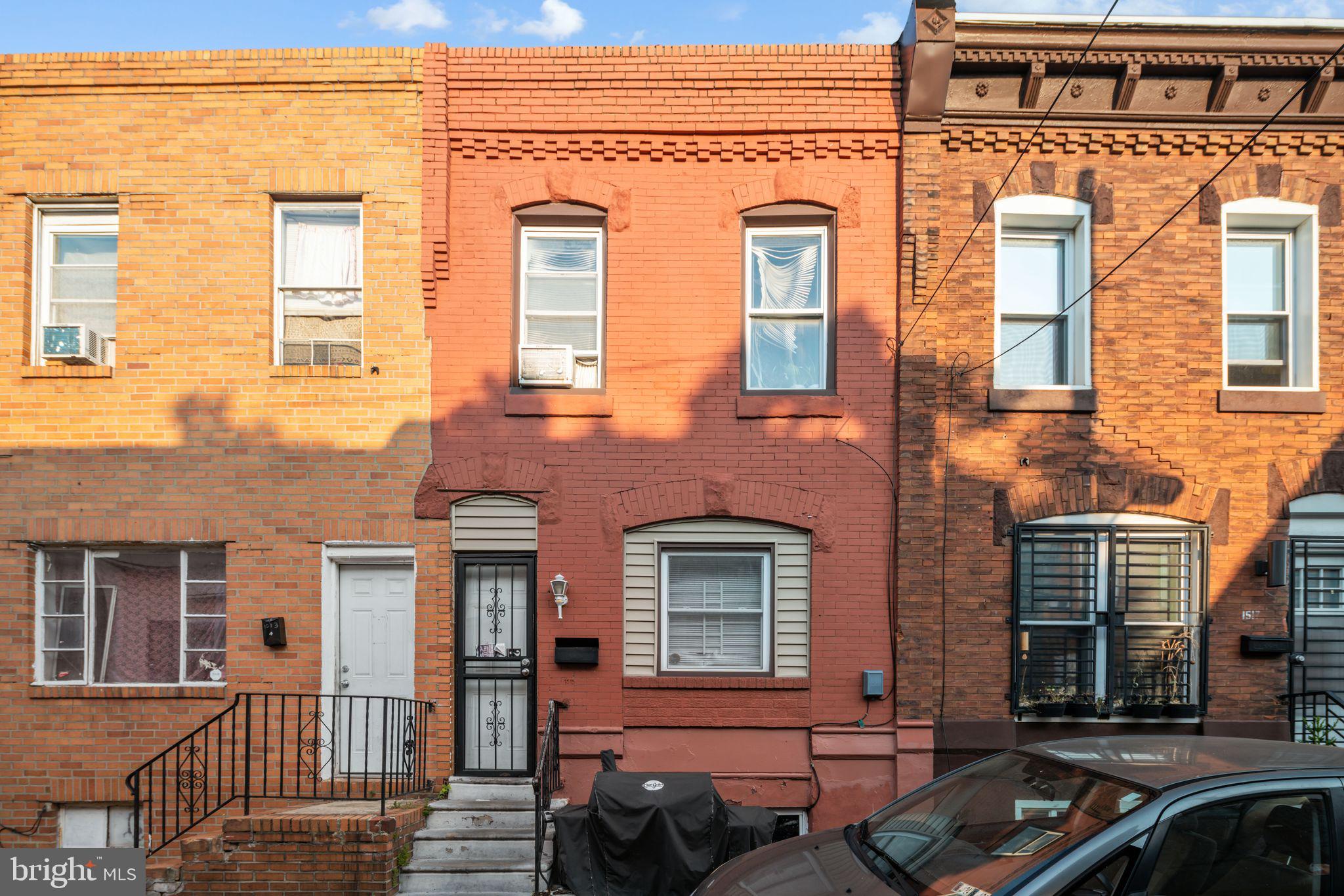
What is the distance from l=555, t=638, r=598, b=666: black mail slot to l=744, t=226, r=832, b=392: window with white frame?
2861 millimetres

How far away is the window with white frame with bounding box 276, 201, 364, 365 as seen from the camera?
816 centimetres

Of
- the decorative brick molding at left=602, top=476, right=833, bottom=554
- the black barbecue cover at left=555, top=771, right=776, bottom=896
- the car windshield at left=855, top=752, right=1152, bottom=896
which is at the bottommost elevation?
the black barbecue cover at left=555, top=771, right=776, bottom=896

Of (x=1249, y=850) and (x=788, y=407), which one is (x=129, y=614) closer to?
(x=788, y=407)

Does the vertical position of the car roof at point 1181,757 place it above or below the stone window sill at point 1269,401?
below

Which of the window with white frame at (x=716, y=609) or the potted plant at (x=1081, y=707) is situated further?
the window with white frame at (x=716, y=609)

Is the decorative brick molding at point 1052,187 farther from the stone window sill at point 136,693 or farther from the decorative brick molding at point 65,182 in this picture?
the stone window sill at point 136,693

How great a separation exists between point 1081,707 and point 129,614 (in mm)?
9069

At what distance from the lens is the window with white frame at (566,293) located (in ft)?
26.8

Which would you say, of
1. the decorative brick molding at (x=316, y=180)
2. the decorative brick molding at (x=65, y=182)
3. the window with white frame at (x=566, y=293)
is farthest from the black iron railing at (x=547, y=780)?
the decorative brick molding at (x=65, y=182)

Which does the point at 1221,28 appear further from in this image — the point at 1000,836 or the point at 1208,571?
the point at 1000,836

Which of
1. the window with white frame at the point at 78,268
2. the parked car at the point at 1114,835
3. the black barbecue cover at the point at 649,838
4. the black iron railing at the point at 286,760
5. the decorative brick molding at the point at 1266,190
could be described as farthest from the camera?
the window with white frame at the point at 78,268

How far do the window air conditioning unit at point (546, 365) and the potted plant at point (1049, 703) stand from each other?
5.29m

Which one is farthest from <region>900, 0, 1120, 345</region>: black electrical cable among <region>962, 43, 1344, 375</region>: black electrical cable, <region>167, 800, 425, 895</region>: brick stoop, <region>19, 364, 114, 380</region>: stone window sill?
<region>19, 364, 114, 380</region>: stone window sill

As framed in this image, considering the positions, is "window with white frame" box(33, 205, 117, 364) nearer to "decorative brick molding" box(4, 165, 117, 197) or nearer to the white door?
"decorative brick molding" box(4, 165, 117, 197)
